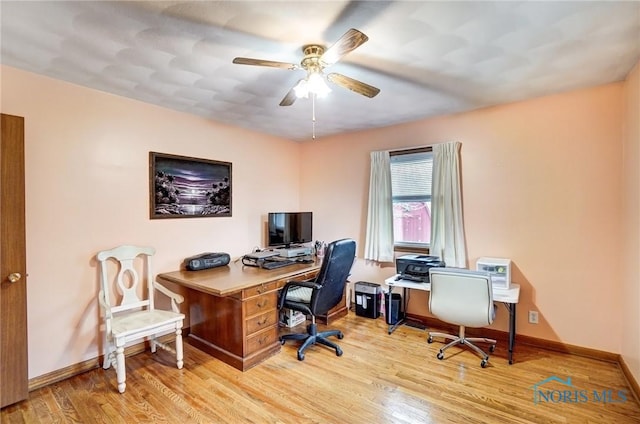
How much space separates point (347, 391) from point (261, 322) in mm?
945

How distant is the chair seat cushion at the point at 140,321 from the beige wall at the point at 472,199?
314 mm

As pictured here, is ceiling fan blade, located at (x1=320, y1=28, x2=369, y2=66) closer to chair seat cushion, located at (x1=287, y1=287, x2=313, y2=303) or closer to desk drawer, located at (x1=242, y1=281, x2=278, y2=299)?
desk drawer, located at (x1=242, y1=281, x2=278, y2=299)

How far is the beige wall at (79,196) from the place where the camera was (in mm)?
2294

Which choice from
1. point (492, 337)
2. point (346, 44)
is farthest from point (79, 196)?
point (492, 337)

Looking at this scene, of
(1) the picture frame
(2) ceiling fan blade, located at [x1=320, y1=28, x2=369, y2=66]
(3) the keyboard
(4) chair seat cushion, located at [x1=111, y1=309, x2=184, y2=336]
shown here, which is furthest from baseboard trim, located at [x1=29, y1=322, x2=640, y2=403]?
(2) ceiling fan blade, located at [x1=320, y1=28, x2=369, y2=66]

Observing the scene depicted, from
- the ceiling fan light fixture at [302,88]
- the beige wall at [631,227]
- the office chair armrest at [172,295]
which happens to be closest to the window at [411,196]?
the beige wall at [631,227]

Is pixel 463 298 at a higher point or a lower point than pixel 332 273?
lower

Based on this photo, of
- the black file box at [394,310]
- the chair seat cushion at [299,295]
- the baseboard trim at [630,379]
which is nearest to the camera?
the baseboard trim at [630,379]

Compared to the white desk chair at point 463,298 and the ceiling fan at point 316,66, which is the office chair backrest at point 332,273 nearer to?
the white desk chair at point 463,298

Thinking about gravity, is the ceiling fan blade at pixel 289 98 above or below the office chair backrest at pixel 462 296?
above

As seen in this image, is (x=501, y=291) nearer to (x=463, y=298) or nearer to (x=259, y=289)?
(x=463, y=298)

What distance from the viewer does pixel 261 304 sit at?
2750mm

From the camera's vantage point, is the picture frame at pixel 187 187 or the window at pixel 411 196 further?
the window at pixel 411 196

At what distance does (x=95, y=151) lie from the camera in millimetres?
2602
